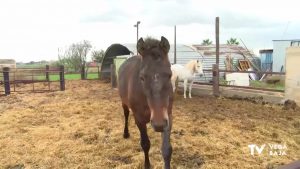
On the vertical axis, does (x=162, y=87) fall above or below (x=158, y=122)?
above

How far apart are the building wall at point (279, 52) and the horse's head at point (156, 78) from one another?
63.9 feet

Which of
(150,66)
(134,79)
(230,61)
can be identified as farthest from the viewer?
(230,61)

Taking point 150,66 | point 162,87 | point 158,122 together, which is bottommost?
point 158,122

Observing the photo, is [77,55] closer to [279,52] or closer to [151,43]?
[279,52]

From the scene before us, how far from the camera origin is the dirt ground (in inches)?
151

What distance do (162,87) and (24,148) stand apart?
2872 millimetres

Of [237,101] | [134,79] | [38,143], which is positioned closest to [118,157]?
[134,79]

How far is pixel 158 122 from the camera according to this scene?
2.46 metres

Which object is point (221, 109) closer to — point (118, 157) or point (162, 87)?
point (118, 157)

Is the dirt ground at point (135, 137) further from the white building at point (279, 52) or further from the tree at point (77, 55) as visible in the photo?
the tree at point (77, 55)
